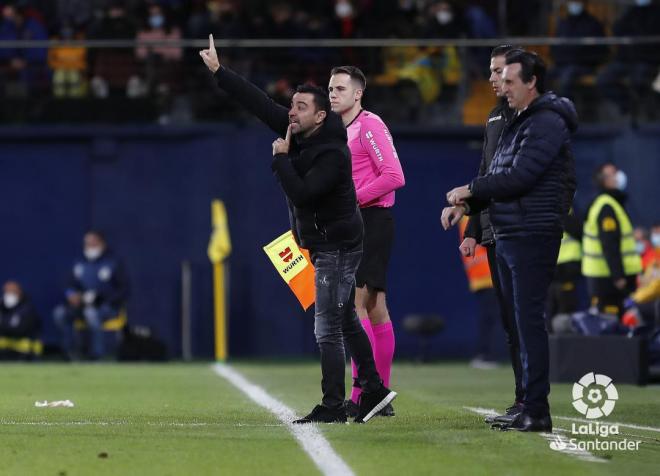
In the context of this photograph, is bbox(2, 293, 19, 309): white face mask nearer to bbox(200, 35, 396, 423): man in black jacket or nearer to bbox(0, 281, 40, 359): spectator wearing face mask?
bbox(0, 281, 40, 359): spectator wearing face mask

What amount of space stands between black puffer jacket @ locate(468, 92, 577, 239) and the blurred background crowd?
1148 cm

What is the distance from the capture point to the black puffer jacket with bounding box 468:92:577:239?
7.84 metres

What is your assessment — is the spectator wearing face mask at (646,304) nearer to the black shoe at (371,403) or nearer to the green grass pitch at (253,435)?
the green grass pitch at (253,435)

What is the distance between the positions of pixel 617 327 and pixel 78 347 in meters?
8.00

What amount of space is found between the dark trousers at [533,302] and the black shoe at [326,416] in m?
1.05

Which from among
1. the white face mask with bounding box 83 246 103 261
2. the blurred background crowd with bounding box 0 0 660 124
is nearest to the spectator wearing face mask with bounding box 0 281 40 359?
the white face mask with bounding box 83 246 103 261

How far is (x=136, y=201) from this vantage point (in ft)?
66.0

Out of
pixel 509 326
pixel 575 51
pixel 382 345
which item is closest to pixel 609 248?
pixel 382 345

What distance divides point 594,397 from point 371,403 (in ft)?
7.14

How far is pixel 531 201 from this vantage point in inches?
312

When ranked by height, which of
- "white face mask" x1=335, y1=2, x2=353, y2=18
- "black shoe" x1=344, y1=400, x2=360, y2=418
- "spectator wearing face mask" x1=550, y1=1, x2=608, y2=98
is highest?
"white face mask" x1=335, y1=2, x2=353, y2=18

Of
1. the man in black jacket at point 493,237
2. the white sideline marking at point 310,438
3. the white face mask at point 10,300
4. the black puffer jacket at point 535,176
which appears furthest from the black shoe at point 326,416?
the white face mask at point 10,300

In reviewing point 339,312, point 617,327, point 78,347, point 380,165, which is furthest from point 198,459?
point 78,347

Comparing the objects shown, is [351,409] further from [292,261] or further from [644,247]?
[644,247]
